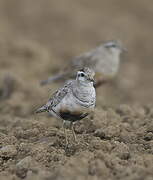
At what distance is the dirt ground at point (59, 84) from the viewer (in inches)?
257

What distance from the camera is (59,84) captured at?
1455 cm

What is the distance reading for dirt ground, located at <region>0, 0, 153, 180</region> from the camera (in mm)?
6516

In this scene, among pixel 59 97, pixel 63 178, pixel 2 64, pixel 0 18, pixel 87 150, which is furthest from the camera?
pixel 0 18

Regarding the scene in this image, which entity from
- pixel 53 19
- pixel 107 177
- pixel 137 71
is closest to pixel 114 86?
pixel 137 71

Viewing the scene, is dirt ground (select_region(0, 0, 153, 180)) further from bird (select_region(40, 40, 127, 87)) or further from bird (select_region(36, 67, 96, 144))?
bird (select_region(40, 40, 127, 87))

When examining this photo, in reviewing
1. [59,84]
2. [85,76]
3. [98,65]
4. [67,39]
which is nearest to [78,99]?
[85,76]

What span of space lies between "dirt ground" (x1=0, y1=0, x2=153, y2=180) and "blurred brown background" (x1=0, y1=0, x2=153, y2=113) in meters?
0.03

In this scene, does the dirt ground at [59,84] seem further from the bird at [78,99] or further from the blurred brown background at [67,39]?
the bird at [78,99]

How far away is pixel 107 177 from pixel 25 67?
10752 millimetres

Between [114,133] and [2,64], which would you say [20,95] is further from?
[114,133]

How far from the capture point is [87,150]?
22.9 ft

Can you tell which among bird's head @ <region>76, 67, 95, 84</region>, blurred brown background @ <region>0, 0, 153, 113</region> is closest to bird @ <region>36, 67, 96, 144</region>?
bird's head @ <region>76, 67, 95, 84</region>

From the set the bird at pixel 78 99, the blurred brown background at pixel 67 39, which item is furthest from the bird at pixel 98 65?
the bird at pixel 78 99

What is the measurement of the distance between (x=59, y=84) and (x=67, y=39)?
23.9ft
